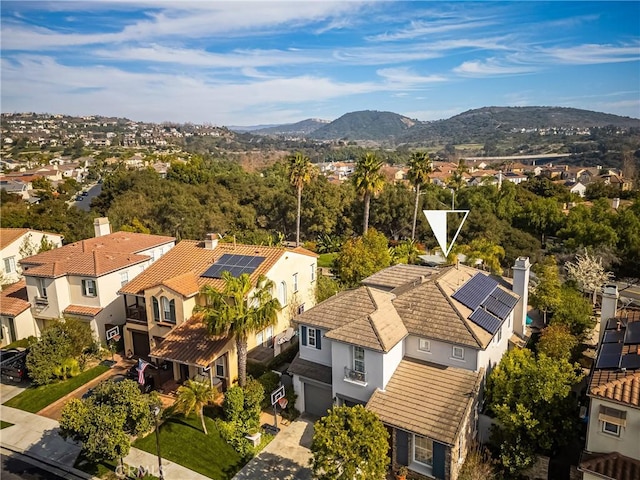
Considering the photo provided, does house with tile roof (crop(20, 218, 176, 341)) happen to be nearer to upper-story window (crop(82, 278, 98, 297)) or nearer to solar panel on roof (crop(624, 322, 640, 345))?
upper-story window (crop(82, 278, 98, 297))

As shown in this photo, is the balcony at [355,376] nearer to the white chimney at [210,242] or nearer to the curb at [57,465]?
the curb at [57,465]

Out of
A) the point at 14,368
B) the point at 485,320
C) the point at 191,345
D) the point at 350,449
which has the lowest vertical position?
the point at 14,368

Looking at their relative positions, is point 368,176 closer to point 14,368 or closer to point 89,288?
point 89,288

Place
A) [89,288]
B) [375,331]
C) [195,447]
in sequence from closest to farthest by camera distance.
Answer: [375,331]
[195,447]
[89,288]

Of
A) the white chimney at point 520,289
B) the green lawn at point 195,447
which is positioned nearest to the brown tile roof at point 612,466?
the white chimney at point 520,289

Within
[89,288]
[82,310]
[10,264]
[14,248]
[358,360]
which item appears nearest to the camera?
[358,360]

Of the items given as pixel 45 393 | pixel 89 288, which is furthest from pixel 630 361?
pixel 89 288

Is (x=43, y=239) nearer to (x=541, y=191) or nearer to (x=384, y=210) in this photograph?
(x=384, y=210)
